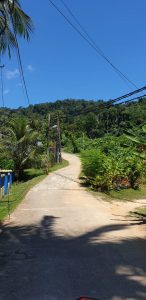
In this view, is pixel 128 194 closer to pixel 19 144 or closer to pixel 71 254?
pixel 71 254

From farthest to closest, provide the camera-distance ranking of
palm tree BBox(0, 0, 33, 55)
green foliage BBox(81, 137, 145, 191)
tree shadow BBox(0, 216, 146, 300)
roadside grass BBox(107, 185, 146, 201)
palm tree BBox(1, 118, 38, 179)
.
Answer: palm tree BBox(1, 118, 38, 179), green foliage BBox(81, 137, 145, 191), roadside grass BBox(107, 185, 146, 201), palm tree BBox(0, 0, 33, 55), tree shadow BBox(0, 216, 146, 300)

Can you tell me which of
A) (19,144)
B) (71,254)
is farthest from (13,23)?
(19,144)

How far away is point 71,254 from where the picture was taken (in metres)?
9.15

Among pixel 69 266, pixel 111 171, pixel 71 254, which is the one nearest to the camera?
pixel 69 266

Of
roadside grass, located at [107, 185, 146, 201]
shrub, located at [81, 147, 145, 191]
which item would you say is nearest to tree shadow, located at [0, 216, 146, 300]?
roadside grass, located at [107, 185, 146, 201]

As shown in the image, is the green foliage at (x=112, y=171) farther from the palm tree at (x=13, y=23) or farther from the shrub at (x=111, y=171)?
the palm tree at (x=13, y=23)

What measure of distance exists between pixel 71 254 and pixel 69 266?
1.09m

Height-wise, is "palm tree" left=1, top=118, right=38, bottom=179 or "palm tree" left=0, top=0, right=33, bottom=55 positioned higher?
"palm tree" left=0, top=0, right=33, bottom=55

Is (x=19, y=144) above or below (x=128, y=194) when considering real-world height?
above

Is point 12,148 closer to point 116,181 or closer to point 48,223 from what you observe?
point 116,181

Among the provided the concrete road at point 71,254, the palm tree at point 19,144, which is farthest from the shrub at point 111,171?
the palm tree at point 19,144

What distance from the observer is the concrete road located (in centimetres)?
665

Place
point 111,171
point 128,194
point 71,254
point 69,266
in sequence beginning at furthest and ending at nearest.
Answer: point 111,171 < point 128,194 < point 71,254 < point 69,266

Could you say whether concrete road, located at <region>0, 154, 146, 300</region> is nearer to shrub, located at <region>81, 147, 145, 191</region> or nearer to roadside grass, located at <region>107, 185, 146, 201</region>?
roadside grass, located at <region>107, 185, 146, 201</region>
